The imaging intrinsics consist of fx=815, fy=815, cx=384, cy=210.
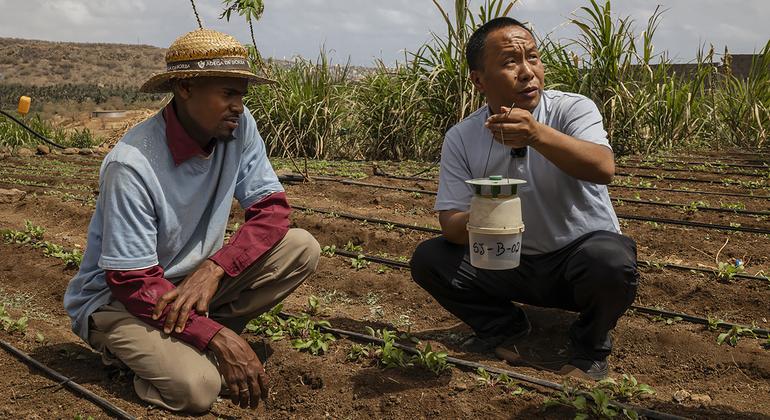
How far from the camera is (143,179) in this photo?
2.65 m

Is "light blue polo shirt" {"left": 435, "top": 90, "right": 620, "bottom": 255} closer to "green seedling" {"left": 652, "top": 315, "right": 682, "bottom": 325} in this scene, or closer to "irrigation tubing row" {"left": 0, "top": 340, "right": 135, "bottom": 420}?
"green seedling" {"left": 652, "top": 315, "right": 682, "bottom": 325}

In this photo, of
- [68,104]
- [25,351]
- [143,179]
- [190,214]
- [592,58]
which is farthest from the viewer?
[68,104]

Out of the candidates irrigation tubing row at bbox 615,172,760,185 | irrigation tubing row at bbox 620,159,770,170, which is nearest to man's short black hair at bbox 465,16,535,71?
irrigation tubing row at bbox 615,172,760,185

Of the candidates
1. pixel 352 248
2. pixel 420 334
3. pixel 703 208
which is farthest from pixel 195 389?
pixel 703 208

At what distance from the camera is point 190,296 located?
8.75 ft

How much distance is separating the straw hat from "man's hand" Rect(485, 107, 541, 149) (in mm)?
862

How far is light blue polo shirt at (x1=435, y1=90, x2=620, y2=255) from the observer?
9.63 ft

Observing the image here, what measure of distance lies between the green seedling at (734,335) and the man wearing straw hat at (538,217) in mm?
593

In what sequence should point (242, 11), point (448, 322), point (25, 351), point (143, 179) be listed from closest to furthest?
point (143, 179), point (25, 351), point (448, 322), point (242, 11)

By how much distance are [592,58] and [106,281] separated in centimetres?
721

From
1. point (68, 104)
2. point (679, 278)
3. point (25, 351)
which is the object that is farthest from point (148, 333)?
point (68, 104)

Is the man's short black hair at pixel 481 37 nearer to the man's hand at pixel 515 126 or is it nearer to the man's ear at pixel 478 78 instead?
the man's ear at pixel 478 78

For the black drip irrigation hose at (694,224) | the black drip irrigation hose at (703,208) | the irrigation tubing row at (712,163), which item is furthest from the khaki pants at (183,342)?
the irrigation tubing row at (712,163)

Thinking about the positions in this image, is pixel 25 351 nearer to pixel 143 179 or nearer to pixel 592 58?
pixel 143 179
